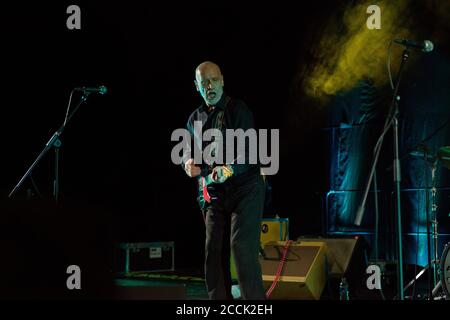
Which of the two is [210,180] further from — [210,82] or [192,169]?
[210,82]

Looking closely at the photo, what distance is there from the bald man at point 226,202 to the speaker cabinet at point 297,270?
196cm

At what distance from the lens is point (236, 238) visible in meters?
3.85

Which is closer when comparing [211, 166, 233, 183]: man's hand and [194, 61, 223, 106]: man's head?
[211, 166, 233, 183]: man's hand

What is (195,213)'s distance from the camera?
996 centimetres

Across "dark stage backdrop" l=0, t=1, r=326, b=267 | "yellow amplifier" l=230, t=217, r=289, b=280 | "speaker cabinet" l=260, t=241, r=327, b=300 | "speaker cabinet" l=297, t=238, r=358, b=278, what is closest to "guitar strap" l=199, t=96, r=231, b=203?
"speaker cabinet" l=260, t=241, r=327, b=300

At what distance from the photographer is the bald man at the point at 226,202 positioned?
3857mm

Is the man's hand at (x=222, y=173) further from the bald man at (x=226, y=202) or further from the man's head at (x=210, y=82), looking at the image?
the man's head at (x=210, y=82)

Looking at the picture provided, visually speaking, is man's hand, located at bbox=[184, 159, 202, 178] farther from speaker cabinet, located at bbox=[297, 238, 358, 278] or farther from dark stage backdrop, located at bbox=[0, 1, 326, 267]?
dark stage backdrop, located at bbox=[0, 1, 326, 267]

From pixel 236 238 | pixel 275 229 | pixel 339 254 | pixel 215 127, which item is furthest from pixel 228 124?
pixel 275 229

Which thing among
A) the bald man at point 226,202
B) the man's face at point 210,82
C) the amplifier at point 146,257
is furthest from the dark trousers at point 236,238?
the amplifier at point 146,257

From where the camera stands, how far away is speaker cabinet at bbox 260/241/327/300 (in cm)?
578

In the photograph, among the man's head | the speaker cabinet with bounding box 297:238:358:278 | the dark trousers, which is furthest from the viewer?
the speaker cabinet with bounding box 297:238:358:278
